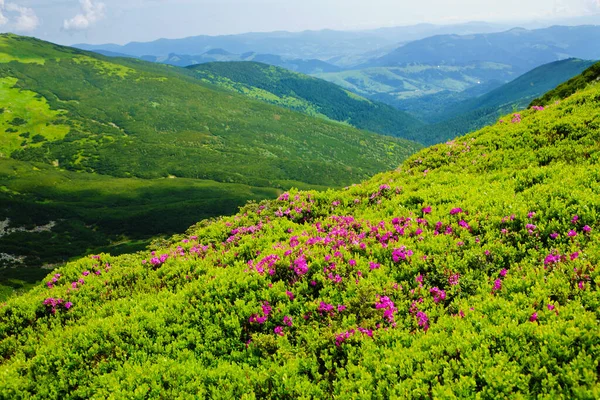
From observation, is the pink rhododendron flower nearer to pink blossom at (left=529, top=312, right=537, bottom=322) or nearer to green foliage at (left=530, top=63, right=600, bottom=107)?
pink blossom at (left=529, top=312, right=537, bottom=322)

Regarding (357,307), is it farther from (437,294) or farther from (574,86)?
(574,86)

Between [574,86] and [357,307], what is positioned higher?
[574,86]

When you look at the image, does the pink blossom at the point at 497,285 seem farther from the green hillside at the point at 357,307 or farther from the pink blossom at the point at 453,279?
the pink blossom at the point at 453,279

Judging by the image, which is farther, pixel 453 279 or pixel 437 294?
pixel 453 279

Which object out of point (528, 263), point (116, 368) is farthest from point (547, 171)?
point (116, 368)

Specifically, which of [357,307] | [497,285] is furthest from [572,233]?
[357,307]

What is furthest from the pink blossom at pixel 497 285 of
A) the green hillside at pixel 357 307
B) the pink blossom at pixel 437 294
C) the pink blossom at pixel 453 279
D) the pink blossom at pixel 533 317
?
the pink blossom at pixel 533 317

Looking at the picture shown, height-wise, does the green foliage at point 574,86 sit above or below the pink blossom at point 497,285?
above

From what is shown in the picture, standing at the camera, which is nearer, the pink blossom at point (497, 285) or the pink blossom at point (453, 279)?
the pink blossom at point (497, 285)

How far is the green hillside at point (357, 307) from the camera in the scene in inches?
285

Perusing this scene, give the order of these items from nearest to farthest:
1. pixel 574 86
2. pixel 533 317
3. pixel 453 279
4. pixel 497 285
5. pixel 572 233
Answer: pixel 533 317
pixel 497 285
pixel 453 279
pixel 572 233
pixel 574 86

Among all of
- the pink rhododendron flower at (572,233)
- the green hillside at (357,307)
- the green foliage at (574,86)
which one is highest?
the green foliage at (574,86)

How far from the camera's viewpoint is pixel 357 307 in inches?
376

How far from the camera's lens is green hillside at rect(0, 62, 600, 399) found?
7242mm
